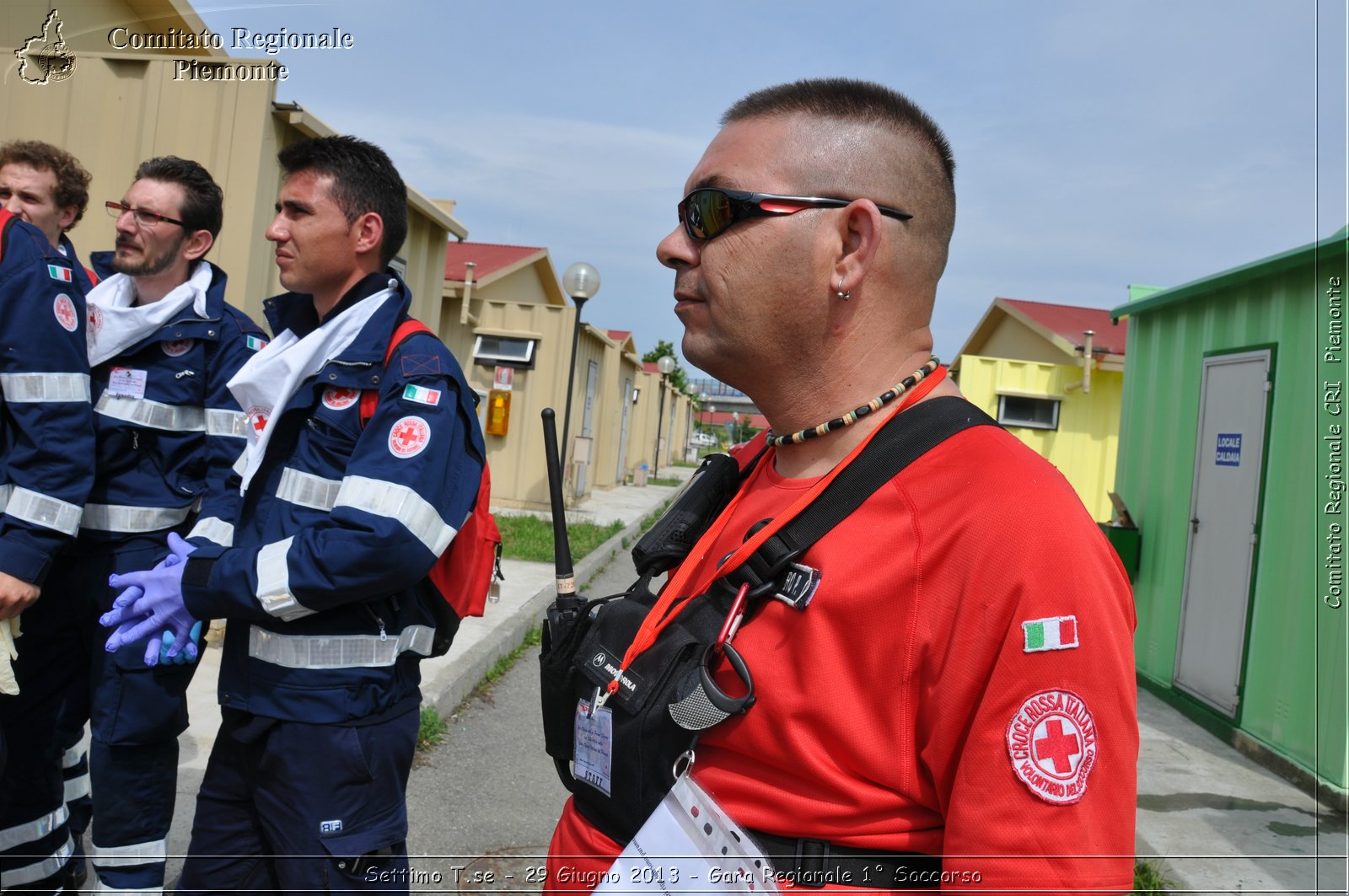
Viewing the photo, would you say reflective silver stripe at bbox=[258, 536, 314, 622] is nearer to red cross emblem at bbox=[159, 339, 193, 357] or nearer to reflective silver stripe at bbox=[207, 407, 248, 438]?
reflective silver stripe at bbox=[207, 407, 248, 438]

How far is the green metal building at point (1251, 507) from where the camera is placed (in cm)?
589

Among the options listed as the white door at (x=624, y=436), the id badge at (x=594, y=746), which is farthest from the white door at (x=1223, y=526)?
the white door at (x=624, y=436)

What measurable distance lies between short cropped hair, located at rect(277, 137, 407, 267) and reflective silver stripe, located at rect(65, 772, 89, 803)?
251 cm

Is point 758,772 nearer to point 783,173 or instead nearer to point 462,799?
point 783,173

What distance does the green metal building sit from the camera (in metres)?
5.89

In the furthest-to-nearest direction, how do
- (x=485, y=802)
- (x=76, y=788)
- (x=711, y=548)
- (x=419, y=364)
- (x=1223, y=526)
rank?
1. (x=1223, y=526)
2. (x=485, y=802)
3. (x=76, y=788)
4. (x=419, y=364)
5. (x=711, y=548)

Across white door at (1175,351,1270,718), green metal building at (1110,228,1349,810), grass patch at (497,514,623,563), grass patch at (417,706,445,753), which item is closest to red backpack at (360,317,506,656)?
grass patch at (417,706,445,753)

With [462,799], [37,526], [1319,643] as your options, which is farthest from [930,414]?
[1319,643]

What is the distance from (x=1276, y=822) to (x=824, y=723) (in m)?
5.21

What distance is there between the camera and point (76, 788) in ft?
12.4

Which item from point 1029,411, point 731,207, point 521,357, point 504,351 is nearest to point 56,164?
point 731,207

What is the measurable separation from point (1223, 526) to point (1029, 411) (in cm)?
976

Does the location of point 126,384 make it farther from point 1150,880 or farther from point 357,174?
point 1150,880

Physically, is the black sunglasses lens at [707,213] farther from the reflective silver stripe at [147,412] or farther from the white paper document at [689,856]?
the reflective silver stripe at [147,412]
